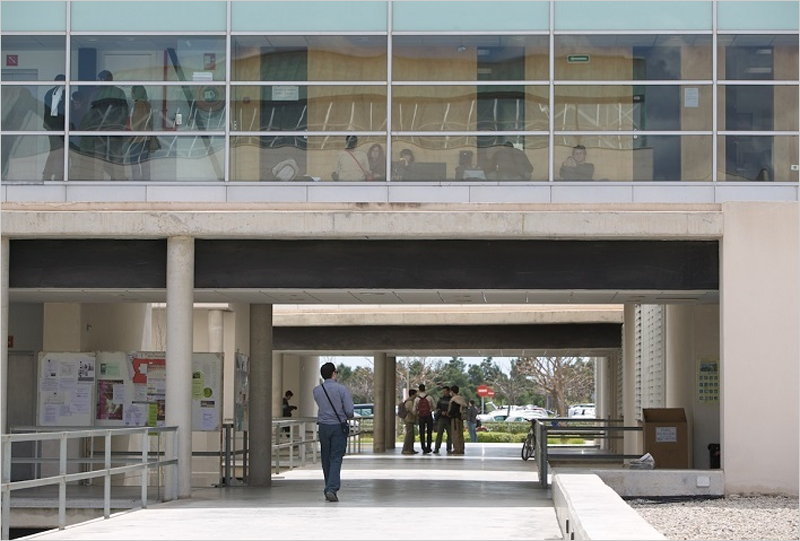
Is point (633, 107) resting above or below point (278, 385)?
above

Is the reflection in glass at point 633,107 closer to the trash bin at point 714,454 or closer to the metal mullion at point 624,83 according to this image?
the metal mullion at point 624,83

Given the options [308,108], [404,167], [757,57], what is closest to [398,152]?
[404,167]

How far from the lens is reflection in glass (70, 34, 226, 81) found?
58.7ft

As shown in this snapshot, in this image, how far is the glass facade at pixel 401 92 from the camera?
17.5 metres

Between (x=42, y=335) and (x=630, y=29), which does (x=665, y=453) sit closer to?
(x=630, y=29)

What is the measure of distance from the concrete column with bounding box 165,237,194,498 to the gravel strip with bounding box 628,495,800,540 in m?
5.33

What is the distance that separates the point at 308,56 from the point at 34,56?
3.52 metres

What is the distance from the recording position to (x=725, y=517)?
45.9 ft

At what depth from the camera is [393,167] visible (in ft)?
57.9

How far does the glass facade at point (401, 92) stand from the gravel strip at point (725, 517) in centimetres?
400

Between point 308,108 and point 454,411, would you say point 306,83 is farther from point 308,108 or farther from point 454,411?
point 454,411

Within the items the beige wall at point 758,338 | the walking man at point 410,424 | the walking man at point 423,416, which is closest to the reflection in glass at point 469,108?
the beige wall at point 758,338

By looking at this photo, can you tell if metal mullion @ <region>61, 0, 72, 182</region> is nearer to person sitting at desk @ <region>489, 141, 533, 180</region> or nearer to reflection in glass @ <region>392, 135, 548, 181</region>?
reflection in glass @ <region>392, 135, 548, 181</region>

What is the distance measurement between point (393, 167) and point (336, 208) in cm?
104
